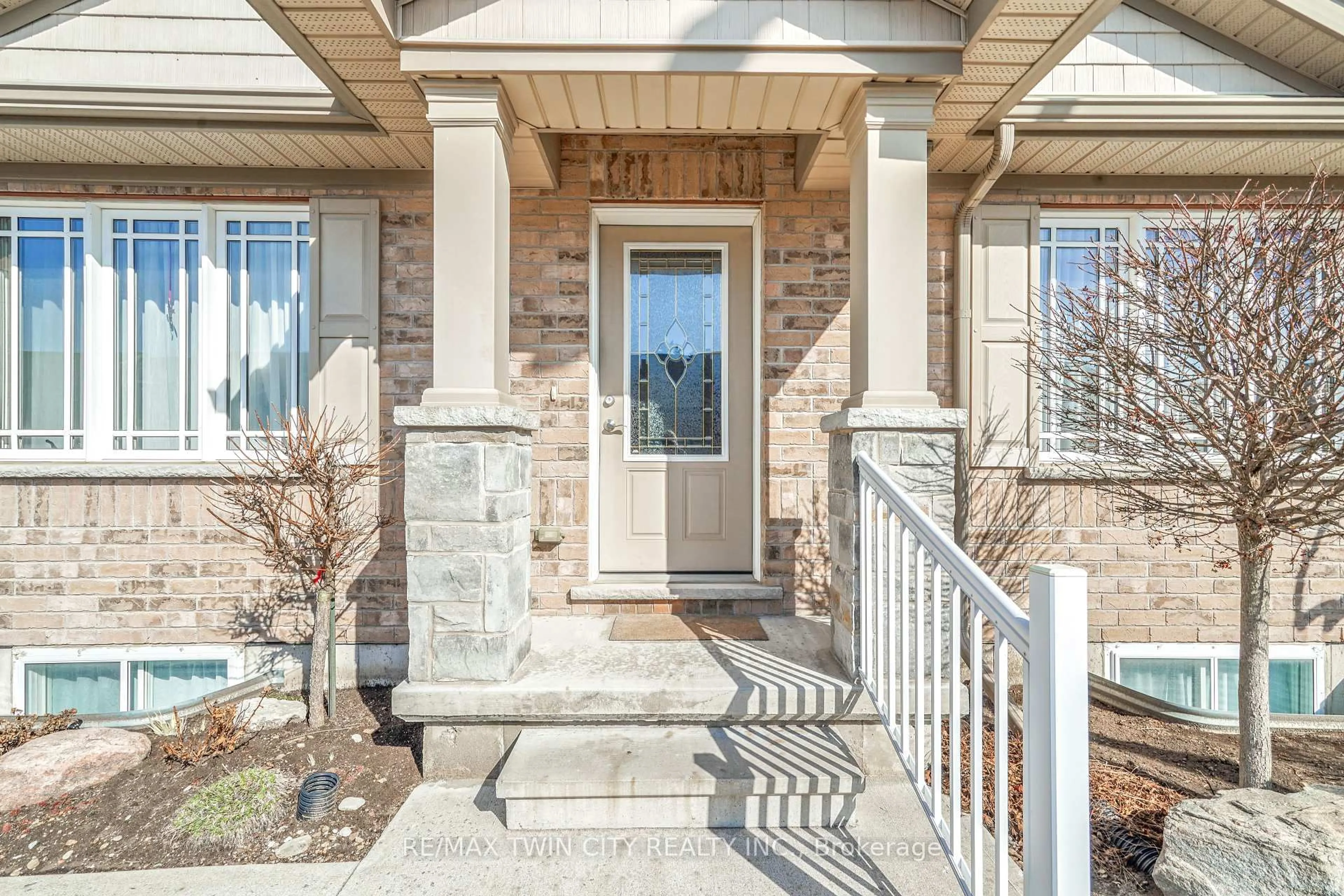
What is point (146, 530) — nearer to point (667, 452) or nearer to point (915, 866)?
point (667, 452)

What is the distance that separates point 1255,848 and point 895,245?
209 cm

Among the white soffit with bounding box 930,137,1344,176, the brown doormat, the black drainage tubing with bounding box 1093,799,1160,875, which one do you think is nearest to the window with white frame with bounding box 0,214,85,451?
the brown doormat

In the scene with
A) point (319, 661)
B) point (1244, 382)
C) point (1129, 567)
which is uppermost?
point (1244, 382)

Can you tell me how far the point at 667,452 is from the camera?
11.6ft

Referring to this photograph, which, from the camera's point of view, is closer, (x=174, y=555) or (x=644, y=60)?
(x=644, y=60)

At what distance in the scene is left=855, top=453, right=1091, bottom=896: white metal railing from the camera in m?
1.14

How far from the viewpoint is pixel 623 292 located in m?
3.52

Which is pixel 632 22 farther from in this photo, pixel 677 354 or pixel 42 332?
pixel 42 332

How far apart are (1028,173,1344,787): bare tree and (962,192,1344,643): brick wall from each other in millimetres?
552

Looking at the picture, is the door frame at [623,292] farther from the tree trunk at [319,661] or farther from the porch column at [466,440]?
the tree trunk at [319,661]

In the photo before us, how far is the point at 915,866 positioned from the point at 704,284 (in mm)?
2722

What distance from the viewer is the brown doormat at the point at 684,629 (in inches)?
113

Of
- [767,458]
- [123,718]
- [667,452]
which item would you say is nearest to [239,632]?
[123,718]

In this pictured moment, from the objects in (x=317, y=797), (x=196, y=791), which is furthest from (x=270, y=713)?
(x=317, y=797)
